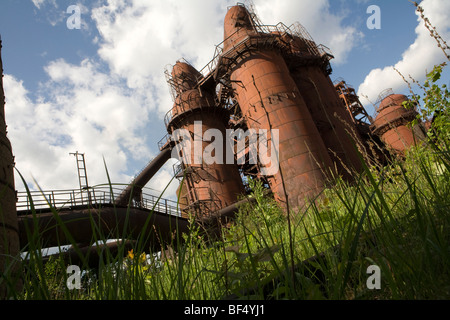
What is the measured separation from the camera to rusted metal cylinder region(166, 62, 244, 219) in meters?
16.8

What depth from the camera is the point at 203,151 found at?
17672 millimetres

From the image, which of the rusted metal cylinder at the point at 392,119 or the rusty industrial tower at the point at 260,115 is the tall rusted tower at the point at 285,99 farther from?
the rusted metal cylinder at the point at 392,119

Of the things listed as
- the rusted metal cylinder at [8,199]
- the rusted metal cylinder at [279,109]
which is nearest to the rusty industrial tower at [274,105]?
the rusted metal cylinder at [279,109]

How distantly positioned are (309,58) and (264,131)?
7687 mm

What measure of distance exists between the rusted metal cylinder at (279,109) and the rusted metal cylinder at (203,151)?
423 centimetres

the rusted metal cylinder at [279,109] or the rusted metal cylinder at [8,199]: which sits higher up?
the rusted metal cylinder at [279,109]

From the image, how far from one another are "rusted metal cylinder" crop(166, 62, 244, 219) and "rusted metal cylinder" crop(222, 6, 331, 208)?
4.23m

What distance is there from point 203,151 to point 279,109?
6.25m

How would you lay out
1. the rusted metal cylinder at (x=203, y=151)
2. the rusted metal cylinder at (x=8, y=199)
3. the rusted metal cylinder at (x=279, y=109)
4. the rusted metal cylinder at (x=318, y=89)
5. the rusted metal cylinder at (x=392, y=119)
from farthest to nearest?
the rusted metal cylinder at (x=392, y=119)
the rusted metal cylinder at (x=203, y=151)
the rusted metal cylinder at (x=318, y=89)
the rusted metal cylinder at (x=279, y=109)
the rusted metal cylinder at (x=8, y=199)

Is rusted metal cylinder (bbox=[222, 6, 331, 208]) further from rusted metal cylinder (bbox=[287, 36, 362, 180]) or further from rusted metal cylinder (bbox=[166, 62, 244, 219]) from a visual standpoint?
rusted metal cylinder (bbox=[166, 62, 244, 219])

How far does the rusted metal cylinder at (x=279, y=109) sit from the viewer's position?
12008 millimetres

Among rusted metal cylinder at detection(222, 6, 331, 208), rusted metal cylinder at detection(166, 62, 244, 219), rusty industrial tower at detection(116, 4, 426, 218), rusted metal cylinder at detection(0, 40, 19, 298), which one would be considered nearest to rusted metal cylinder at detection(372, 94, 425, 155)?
rusty industrial tower at detection(116, 4, 426, 218)

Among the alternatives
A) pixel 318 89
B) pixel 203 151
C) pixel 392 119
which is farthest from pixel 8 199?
pixel 392 119

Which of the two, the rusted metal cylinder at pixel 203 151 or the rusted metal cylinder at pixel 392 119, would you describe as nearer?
the rusted metal cylinder at pixel 203 151
